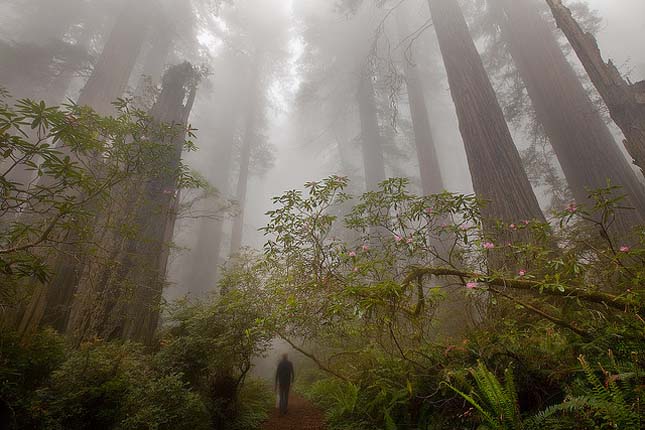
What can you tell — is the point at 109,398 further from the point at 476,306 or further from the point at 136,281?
the point at 476,306

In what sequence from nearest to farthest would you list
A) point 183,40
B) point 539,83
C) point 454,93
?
point 454,93 < point 539,83 < point 183,40

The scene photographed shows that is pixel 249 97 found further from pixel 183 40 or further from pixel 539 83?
pixel 539 83

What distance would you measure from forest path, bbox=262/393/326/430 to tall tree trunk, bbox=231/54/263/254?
36.8ft

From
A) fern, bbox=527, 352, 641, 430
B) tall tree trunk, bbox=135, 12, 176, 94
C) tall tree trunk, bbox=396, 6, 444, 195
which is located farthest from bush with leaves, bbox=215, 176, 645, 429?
tall tree trunk, bbox=135, 12, 176, 94

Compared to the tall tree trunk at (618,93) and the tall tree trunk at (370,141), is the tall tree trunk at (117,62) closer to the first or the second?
the tall tree trunk at (370,141)

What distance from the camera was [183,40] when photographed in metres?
14.8

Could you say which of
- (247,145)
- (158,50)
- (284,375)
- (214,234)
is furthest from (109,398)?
(247,145)

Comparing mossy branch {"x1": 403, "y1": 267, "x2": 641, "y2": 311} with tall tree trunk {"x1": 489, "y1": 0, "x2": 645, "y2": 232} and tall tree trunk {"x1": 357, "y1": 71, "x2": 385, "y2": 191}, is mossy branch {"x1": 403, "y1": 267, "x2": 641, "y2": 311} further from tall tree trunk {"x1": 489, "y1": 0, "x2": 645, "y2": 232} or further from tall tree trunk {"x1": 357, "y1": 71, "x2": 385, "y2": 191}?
tall tree trunk {"x1": 357, "y1": 71, "x2": 385, "y2": 191}

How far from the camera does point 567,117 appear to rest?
536 cm

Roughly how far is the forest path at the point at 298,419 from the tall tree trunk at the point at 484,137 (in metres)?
3.71

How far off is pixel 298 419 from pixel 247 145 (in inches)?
649

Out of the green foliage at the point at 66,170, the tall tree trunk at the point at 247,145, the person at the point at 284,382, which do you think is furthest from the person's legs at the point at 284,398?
the tall tree trunk at the point at 247,145

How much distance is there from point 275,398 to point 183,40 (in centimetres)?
1655

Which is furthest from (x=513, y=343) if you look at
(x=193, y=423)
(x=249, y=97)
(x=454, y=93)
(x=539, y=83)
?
(x=249, y=97)
